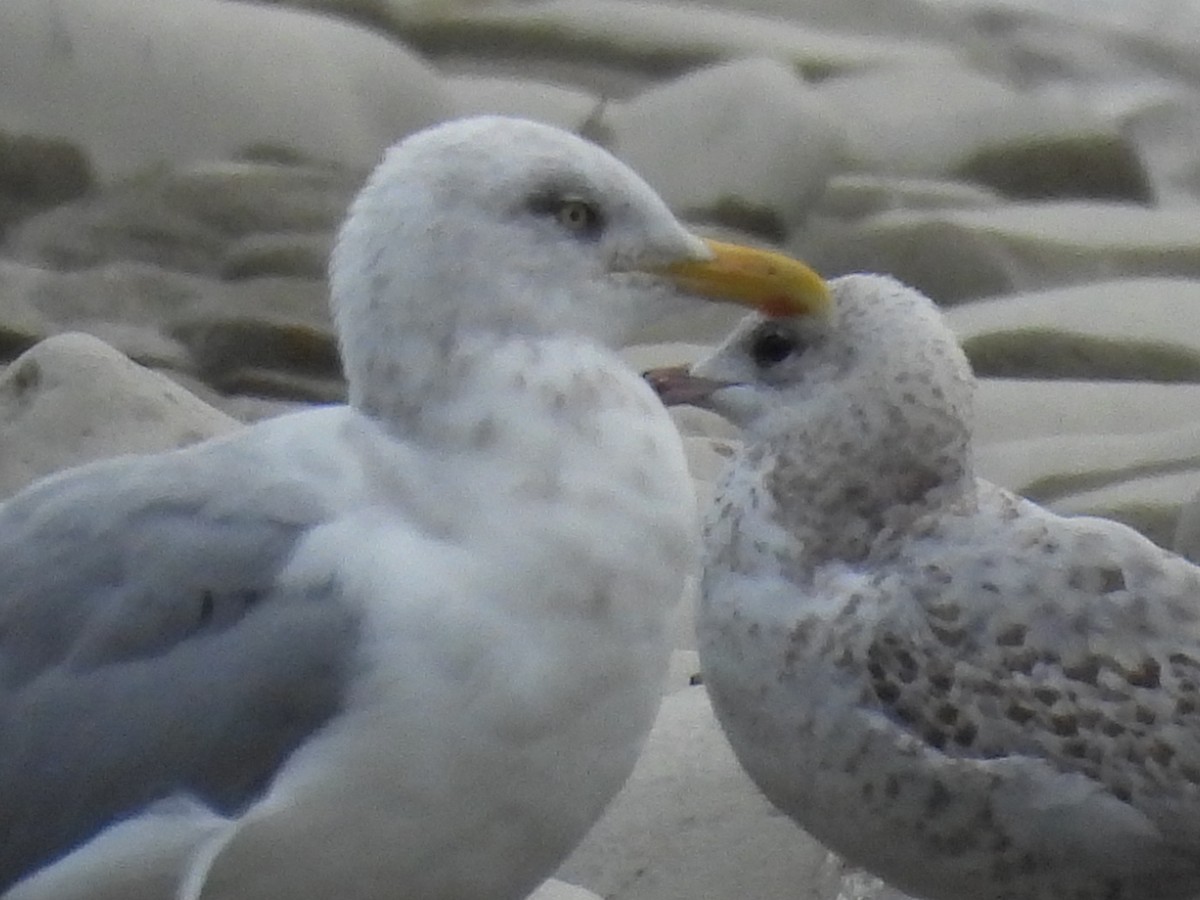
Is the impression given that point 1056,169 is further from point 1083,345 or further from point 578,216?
point 578,216

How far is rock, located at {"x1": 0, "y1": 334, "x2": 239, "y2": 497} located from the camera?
17.9 ft

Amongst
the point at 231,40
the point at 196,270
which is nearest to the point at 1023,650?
the point at 196,270

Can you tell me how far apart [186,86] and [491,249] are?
561cm

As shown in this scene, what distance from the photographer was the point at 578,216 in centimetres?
376

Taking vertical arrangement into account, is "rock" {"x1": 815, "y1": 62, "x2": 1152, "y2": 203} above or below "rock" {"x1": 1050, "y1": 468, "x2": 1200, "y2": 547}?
below

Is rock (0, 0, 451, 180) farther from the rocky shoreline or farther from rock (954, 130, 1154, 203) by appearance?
rock (954, 130, 1154, 203)

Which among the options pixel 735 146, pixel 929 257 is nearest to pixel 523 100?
pixel 735 146

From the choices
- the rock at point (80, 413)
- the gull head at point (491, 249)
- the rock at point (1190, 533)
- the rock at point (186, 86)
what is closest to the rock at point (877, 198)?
the rock at point (186, 86)

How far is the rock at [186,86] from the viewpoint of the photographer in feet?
29.4

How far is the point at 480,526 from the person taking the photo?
140 inches

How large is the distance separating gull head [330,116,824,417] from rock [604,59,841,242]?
5.29 m

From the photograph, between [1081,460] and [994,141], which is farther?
[994,141]

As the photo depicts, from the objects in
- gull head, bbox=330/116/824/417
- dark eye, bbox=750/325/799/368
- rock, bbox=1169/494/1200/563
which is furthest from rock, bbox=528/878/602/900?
rock, bbox=1169/494/1200/563

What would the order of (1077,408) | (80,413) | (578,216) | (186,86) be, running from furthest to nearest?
(186,86) → (1077,408) → (80,413) → (578,216)
